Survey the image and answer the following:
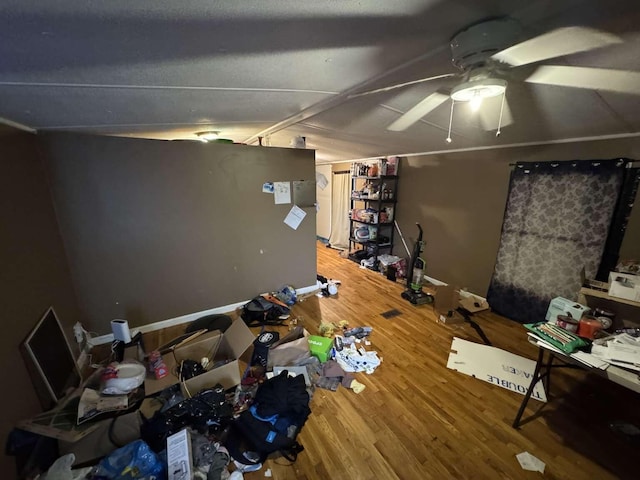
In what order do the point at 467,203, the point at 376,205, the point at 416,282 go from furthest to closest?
the point at 376,205 → the point at 416,282 → the point at 467,203

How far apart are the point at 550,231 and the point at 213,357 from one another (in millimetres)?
3509

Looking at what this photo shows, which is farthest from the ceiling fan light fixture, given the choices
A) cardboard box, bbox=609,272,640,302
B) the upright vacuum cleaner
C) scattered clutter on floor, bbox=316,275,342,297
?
scattered clutter on floor, bbox=316,275,342,297

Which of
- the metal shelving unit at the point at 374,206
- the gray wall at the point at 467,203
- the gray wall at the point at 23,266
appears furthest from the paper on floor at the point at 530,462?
the metal shelving unit at the point at 374,206

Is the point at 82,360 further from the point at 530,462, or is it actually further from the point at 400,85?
the point at 530,462

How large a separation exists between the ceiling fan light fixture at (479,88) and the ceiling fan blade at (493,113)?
19.2 inches

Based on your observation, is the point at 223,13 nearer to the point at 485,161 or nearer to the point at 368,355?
the point at 368,355

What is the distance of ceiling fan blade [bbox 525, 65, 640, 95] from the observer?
1.13 metres

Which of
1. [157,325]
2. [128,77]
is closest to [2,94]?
[128,77]

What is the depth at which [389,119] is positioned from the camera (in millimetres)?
2055

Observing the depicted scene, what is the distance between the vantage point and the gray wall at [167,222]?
230cm

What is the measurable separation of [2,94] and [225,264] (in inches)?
85.1

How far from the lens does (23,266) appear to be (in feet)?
5.30

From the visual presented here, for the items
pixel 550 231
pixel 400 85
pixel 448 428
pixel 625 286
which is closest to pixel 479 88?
pixel 400 85

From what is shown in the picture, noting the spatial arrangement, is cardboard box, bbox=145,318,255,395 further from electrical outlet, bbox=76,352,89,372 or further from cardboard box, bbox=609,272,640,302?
cardboard box, bbox=609,272,640,302
